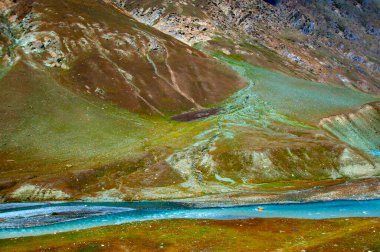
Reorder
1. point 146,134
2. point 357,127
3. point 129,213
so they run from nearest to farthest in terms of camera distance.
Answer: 1. point 129,213
2. point 146,134
3. point 357,127

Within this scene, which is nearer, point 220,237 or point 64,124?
point 220,237

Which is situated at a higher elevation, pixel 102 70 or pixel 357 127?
pixel 102 70

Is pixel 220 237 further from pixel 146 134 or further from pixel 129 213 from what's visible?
pixel 146 134

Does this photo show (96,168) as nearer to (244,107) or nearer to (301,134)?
(301,134)

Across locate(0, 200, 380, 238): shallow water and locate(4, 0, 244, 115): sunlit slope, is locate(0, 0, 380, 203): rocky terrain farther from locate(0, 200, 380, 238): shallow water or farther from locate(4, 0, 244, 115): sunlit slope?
locate(0, 200, 380, 238): shallow water

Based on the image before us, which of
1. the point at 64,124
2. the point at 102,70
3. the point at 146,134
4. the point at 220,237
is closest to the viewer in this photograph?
the point at 220,237

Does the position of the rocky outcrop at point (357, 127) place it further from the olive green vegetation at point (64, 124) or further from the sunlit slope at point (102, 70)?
the olive green vegetation at point (64, 124)

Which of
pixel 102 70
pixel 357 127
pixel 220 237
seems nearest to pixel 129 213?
pixel 220 237
